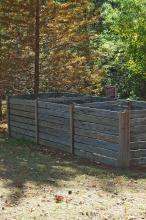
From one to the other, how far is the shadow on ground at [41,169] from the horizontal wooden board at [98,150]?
1.00 ft

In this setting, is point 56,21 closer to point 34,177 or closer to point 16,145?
point 16,145

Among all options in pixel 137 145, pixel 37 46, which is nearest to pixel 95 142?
pixel 137 145

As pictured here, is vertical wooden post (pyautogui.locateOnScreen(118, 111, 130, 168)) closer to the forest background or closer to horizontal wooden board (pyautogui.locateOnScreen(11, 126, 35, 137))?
horizontal wooden board (pyautogui.locateOnScreen(11, 126, 35, 137))

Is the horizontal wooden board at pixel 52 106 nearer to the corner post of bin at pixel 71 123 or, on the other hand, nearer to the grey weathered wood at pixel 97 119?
the corner post of bin at pixel 71 123

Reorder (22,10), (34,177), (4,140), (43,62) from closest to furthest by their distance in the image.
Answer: (34,177)
(4,140)
(22,10)
(43,62)

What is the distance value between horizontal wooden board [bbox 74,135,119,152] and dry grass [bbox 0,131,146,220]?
0.46 m

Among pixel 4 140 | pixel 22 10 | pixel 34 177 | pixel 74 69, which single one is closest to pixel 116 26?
pixel 74 69

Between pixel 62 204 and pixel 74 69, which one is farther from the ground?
pixel 74 69

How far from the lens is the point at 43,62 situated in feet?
61.1

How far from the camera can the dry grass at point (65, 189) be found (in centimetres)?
788

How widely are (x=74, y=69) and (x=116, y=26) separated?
4.47 metres

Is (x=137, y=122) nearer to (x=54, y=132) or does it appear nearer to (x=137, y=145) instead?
(x=137, y=145)

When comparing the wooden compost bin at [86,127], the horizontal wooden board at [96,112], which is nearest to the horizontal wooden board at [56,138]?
the wooden compost bin at [86,127]

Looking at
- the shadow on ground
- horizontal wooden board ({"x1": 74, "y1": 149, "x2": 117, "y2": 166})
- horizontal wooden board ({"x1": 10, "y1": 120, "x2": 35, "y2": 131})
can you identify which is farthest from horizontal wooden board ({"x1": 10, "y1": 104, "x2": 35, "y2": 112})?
horizontal wooden board ({"x1": 74, "y1": 149, "x2": 117, "y2": 166})
